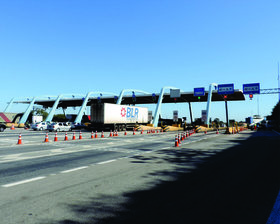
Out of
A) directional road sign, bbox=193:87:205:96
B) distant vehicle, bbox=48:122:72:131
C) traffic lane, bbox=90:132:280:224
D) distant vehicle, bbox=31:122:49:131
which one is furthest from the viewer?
directional road sign, bbox=193:87:205:96

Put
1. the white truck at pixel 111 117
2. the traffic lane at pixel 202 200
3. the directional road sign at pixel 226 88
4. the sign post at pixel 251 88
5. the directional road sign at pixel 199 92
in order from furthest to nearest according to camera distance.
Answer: the directional road sign at pixel 199 92 < the directional road sign at pixel 226 88 < the sign post at pixel 251 88 < the white truck at pixel 111 117 < the traffic lane at pixel 202 200

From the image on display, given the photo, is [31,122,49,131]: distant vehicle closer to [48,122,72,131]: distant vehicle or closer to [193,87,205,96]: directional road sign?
[48,122,72,131]: distant vehicle

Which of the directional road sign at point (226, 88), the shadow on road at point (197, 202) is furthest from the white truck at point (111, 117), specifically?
the shadow on road at point (197, 202)

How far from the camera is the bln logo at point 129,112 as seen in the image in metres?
42.2

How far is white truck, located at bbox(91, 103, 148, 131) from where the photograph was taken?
38.1 metres

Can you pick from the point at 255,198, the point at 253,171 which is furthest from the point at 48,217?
the point at 253,171

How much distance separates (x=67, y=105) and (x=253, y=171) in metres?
107

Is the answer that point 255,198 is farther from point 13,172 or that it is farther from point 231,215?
point 13,172

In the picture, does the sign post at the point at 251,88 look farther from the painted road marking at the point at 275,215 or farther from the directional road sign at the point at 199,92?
the painted road marking at the point at 275,215

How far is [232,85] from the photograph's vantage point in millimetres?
49875

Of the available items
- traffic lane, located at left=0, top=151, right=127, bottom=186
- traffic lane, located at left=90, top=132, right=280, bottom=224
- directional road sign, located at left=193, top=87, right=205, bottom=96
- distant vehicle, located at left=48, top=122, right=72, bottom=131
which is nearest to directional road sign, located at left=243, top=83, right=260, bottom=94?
directional road sign, located at left=193, top=87, right=205, bottom=96

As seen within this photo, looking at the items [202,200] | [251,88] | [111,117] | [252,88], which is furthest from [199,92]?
[202,200]

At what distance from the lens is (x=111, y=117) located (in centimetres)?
3919

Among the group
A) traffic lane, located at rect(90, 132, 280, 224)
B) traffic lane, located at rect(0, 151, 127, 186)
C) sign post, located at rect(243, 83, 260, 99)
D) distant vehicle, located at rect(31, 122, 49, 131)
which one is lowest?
traffic lane, located at rect(90, 132, 280, 224)
